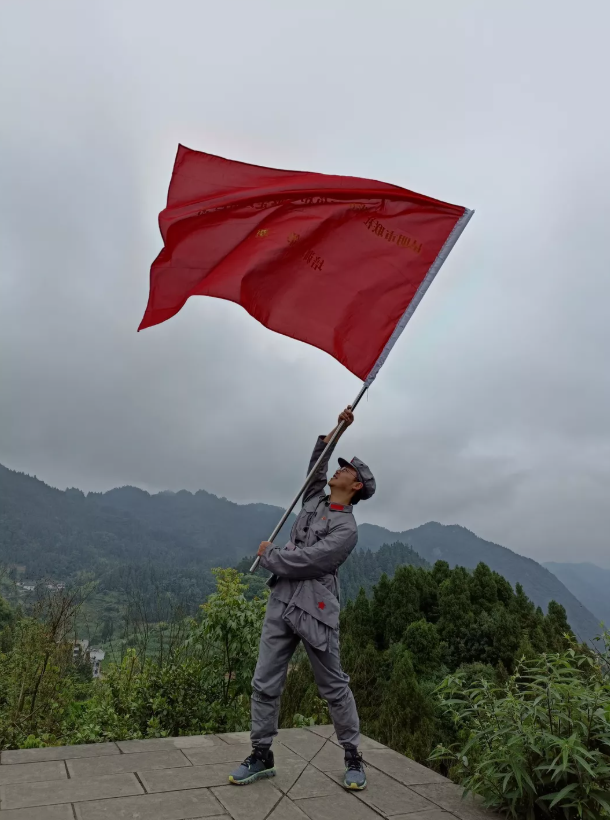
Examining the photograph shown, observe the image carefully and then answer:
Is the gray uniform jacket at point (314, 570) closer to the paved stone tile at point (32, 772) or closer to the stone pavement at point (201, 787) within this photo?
the stone pavement at point (201, 787)

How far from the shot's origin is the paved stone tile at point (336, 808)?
9.46ft

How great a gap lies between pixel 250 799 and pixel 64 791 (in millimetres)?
881

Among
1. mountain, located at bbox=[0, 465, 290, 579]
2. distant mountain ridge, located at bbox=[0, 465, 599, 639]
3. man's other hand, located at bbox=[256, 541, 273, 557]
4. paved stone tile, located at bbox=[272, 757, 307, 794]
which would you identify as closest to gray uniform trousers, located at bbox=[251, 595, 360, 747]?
paved stone tile, located at bbox=[272, 757, 307, 794]

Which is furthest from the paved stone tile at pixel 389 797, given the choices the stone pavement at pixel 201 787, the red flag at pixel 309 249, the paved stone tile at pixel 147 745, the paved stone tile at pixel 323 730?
the red flag at pixel 309 249

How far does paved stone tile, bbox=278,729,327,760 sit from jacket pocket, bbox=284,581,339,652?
1.04 meters

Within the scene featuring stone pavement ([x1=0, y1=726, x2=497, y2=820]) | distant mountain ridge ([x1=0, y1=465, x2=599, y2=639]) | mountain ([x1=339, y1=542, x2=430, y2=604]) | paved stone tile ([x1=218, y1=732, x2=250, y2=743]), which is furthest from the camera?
distant mountain ridge ([x1=0, y1=465, x2=599, y2=639])

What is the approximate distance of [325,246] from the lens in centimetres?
364

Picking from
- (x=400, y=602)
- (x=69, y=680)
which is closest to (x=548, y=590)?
(x=400, y=602)

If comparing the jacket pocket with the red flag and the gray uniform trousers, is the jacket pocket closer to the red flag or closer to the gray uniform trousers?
the gray uniform trousers

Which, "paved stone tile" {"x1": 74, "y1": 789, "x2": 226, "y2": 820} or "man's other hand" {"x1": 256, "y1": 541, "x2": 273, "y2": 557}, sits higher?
"man's other hand" {"x1": 256, "y1": 541, "x2": 273, "y2": 557}

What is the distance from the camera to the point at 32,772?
3.16 m

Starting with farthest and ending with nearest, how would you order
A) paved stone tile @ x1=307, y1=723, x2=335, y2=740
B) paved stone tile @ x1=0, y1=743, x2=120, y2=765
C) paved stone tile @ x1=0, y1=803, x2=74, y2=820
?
paved stone tile @ x1=307, y1=723, x2=335, y2=740 < paved stone tile @ x1=0, y1=743, x2=120, y2=765 < paved stone tile @ x1=0, y1=803, x2=74, y2=820

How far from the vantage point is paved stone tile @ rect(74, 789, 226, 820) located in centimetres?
272

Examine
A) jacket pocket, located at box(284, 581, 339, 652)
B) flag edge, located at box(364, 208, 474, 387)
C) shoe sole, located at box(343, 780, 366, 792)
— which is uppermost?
flag edge, located at box(364, 208, 474, 387)
